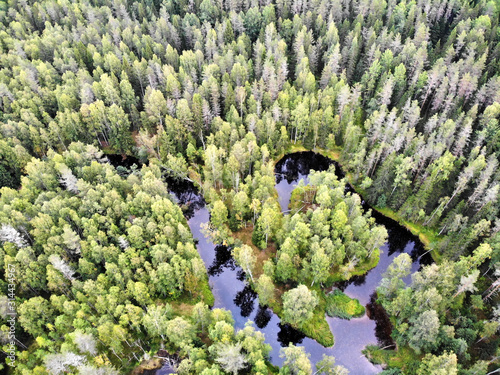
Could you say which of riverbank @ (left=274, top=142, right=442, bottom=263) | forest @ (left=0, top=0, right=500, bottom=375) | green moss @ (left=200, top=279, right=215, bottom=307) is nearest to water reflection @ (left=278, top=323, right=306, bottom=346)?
forest @ (left=0, top=0, right=500, bottom=375)

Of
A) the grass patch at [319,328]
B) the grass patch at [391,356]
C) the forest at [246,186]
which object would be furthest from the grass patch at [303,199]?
the grass patch at [391,356]

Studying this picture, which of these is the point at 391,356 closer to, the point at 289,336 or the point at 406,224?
the point at 289,336

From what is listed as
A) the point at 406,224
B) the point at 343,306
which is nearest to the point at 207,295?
the point at 343,306

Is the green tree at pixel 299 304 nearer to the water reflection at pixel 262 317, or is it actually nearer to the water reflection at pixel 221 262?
the water reflection at pixel 262 317

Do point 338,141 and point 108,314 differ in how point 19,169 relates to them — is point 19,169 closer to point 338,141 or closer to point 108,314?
point 108,314

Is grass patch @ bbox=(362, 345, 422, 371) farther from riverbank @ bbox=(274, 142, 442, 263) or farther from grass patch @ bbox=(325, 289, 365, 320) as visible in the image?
riverbank @ bbox=(274, 142, 442, 263)

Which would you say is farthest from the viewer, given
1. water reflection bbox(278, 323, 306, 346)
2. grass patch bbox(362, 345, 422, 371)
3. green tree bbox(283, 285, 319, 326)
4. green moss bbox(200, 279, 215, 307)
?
green moss bbox(200, 279, 215, 307)

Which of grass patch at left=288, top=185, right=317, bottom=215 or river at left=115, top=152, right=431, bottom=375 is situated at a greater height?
grass patch at left=288, top=185, right=317, bottom=215
